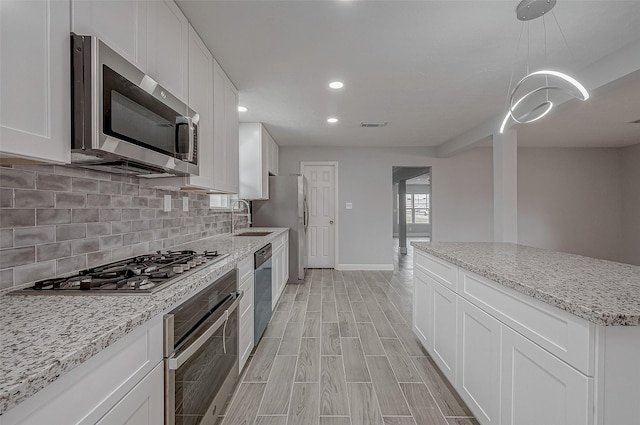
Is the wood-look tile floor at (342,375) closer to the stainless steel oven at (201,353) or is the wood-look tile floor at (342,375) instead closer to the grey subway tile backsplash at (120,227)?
the stainless steel oven at (201,353)

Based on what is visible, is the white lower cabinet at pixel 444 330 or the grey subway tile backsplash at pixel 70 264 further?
the white lower cabinet at pixel 444 330

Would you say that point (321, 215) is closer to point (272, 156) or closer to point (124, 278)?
point (272, 156)

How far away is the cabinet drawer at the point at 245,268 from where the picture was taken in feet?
6.88

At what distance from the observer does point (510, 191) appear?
13.2 feet

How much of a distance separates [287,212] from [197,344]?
3705mm

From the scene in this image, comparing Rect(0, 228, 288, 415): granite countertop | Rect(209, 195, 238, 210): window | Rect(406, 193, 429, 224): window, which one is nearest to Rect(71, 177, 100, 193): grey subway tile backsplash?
Rect(0, 228, 288, 415): granite countertop

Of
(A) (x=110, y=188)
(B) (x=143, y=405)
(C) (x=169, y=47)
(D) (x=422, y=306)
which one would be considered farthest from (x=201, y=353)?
(D) (x=422, y=306)

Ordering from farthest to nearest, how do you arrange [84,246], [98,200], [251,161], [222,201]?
[251,161] < [222,201] < [98,200] < [84,246]

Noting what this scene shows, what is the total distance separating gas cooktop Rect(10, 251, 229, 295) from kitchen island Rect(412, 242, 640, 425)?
1.43 m

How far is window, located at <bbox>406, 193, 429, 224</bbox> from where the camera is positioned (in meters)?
13.4

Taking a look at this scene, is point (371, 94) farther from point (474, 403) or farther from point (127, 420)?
point (127, 420)

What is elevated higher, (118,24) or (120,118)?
(118,24)

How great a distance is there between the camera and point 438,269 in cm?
223

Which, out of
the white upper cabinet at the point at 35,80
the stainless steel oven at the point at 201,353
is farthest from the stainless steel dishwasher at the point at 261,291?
the white upper cabinet at the point at 35,80
